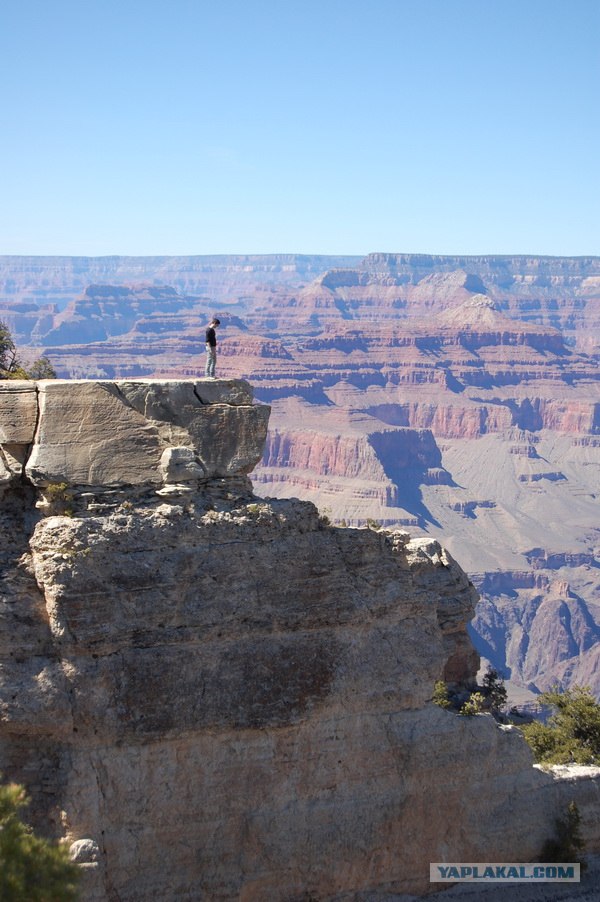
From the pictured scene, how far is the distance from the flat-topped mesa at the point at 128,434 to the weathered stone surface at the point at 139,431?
16 millimetres

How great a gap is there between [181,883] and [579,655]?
449ft

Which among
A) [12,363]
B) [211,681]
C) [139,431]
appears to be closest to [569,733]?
[211,681]

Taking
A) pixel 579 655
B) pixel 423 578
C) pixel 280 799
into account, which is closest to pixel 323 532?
pixel 280 799

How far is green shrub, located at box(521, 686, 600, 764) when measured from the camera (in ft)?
81.3

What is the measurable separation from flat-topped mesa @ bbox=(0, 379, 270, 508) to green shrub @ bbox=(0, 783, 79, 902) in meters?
5.18

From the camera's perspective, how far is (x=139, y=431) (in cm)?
1625

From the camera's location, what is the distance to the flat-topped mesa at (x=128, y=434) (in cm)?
1582

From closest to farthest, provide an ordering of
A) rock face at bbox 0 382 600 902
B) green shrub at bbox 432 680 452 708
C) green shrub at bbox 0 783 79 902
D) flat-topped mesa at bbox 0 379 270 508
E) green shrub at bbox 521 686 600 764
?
green shrub at bbox 0 783 79 902
rock face at bbox 0 382 600 902
flat-topped mesa at bbox 0 379 270 508
green shrub at bbox 432 680 452 708
green shrub at bbox 521 686 600 764

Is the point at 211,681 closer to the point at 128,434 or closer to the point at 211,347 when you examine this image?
the point at 128,434

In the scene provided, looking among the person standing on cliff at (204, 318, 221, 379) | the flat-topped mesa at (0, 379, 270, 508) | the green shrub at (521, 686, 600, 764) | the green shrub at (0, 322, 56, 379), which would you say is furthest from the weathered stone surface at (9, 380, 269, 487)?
the green shrub at (521, 686, 600, 764)

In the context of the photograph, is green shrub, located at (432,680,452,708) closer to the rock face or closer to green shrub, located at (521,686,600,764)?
the rock face

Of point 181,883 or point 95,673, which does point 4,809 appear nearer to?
point 95,673

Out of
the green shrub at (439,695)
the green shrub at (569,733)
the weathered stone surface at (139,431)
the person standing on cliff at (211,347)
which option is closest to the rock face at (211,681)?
the weathered stone surface at (139,431)

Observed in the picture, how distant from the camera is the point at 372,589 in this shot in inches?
693
